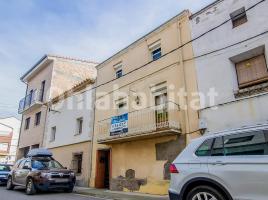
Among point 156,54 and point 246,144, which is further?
point 156,54

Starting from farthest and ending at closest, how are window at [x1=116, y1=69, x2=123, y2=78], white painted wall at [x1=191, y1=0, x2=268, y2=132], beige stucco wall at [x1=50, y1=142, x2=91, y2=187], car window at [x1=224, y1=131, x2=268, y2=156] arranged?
window at [x1=116, y1=69, x2=123, y2=78] < beige stucco wall at [x1=50, y1=142, x2=91, y2=187] < white painted wall at [x1=191, y1=0, x2=268, y2=132] < car window at [x1=224, y1=131, x2=268, y2=156]

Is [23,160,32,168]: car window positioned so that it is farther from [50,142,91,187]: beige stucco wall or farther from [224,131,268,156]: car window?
[224,131,268,156]: car window

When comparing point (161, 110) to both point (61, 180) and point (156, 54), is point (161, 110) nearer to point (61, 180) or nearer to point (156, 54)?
point (156, 54)

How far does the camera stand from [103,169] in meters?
14.0

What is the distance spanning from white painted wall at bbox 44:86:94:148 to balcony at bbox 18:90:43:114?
252 cm

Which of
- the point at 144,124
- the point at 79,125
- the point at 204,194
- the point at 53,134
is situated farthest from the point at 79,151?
the point at 204,194

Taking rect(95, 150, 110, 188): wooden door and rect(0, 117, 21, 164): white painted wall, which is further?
rect(0, 117, 21, 164): white painted wall

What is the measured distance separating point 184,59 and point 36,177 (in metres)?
7.92

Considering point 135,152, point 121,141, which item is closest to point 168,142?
point 135,152

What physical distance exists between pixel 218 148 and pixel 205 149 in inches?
10.1

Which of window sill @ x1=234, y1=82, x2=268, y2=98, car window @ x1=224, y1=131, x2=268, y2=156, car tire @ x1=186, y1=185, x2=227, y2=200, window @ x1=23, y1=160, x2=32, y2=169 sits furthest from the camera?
window @ x1=23, y1=160, x2=32, y2=169

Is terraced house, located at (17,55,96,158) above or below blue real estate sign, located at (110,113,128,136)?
above

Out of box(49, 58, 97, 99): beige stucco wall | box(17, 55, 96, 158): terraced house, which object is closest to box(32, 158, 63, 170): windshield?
box(17, 55, 96, 158): terraced house

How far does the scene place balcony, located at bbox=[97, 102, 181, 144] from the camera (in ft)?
32.8
